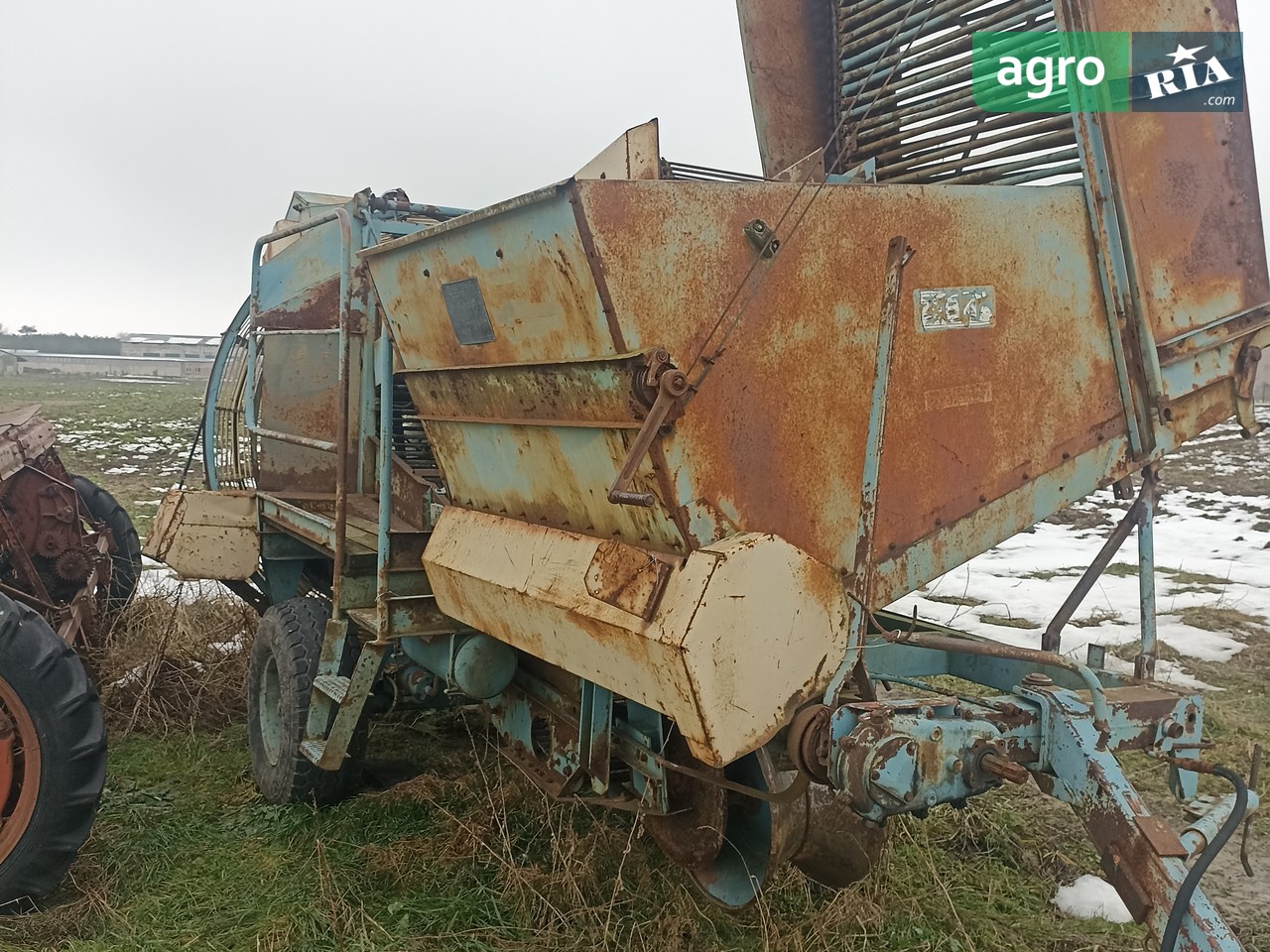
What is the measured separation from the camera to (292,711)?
13.4 feet

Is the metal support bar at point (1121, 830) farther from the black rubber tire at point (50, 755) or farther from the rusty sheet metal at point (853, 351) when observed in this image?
the black rubber tire at point (50, 755)

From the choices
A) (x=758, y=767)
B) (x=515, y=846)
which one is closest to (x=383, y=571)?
(x=515, y=846)

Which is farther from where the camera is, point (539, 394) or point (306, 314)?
point (306, 314)

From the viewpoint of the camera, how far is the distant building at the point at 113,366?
46375 mm

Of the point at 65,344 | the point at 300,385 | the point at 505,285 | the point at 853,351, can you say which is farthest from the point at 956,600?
the point at 65,344

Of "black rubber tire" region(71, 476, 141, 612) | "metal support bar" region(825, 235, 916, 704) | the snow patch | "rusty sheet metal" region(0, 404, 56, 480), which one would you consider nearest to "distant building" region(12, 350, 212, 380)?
"black rubber tire" region(71, 476, 141, 612)

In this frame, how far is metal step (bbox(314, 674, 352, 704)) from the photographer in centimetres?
377

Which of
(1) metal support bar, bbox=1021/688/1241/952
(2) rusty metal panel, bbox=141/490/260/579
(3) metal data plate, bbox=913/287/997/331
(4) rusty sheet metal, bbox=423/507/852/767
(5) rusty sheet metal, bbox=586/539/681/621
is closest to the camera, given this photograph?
(1) metal support bar, bbox=1021/688/1241/952

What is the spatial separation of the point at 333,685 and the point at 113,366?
5544cm

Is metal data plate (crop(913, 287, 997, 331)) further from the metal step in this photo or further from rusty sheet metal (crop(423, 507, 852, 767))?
the metal step

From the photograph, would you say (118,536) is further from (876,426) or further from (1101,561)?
(1101,561)

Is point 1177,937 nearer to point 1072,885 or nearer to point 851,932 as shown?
point 851,932

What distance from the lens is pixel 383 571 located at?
345 cm

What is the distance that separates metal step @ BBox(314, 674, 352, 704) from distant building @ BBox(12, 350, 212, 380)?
44.9 meters
